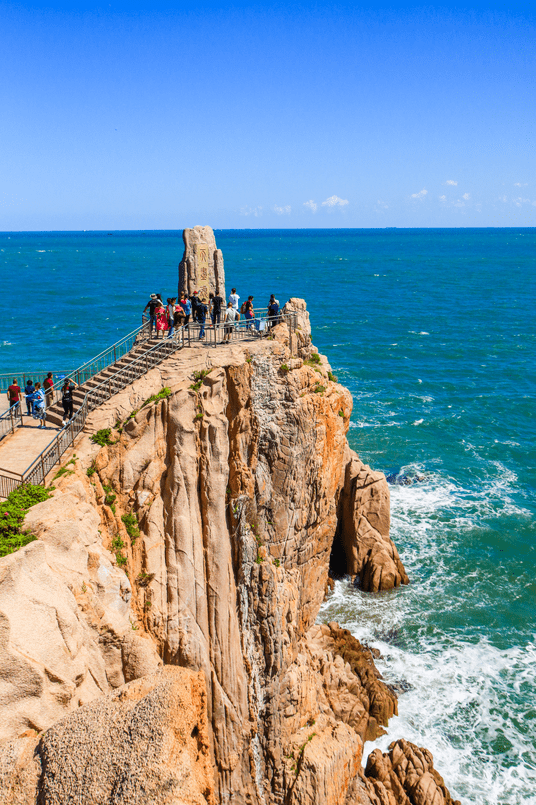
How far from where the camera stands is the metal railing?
1961 centimetres

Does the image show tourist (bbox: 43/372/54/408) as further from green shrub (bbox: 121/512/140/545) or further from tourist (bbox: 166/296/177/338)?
green shrub (bbox: 121/512/140/545)

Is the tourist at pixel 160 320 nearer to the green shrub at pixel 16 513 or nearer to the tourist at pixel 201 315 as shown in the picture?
the tourist at pixel 201 315

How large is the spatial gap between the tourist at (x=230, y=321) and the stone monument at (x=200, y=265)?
414cm

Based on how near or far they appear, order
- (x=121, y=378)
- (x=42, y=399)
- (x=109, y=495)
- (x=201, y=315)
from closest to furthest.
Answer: (x=109, y=495)
(x=121, y=378)
(x=42, y=399)
(x=201, y=315)

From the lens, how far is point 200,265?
31594 mm

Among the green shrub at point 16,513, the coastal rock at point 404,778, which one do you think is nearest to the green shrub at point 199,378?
the green shrub at point 16,513

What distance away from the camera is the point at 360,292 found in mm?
119812

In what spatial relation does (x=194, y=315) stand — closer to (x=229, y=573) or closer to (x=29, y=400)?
(x=29, y=400)

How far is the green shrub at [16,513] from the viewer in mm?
16039

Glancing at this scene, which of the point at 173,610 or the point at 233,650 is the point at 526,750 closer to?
the point at 233,650

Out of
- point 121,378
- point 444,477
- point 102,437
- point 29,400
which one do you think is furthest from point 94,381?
point 444,477

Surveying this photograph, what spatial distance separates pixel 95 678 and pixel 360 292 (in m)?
110

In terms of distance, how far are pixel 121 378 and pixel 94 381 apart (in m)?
1.60

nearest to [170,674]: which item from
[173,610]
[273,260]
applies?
[173,610]
